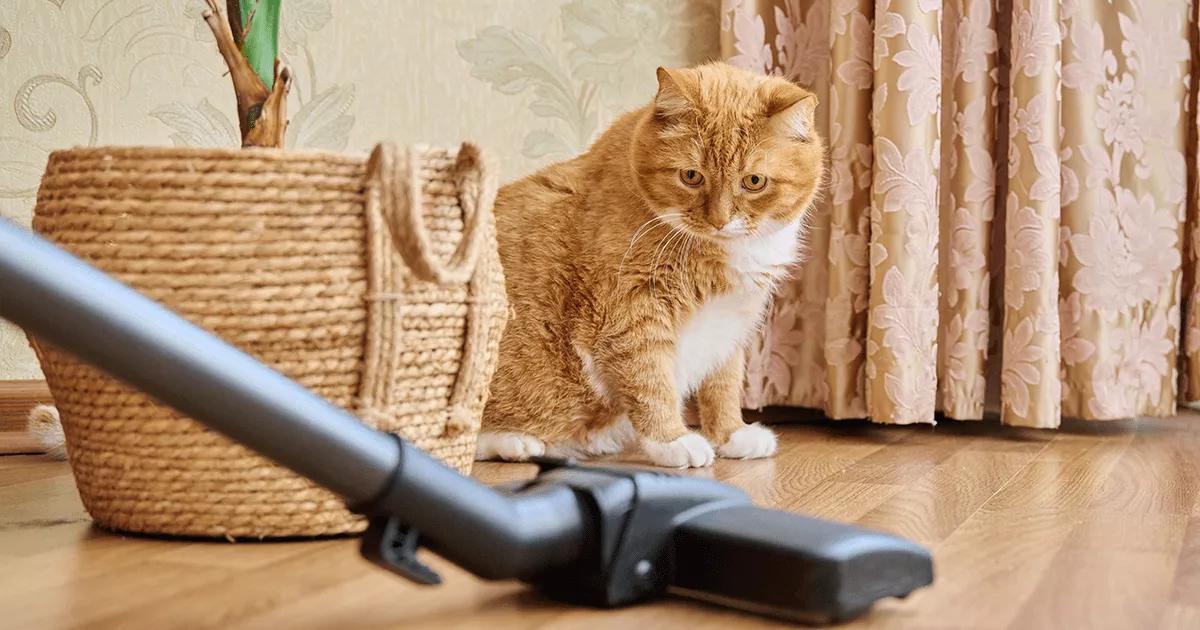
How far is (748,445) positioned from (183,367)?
105cm

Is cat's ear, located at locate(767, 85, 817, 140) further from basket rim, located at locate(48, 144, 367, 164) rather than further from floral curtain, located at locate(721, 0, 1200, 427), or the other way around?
basket rim, located at locate(48, 144, 367, 164)

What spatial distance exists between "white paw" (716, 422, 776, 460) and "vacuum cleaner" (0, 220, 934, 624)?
693mm

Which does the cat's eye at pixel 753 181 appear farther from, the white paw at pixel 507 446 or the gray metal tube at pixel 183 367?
the gray metal tube at pixel 183 367

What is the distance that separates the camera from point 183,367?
62 centimetres

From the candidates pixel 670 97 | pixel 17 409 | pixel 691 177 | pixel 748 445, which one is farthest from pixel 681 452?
pixel 17 409

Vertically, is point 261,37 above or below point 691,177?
above

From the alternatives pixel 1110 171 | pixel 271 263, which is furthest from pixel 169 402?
pixel 1110 171

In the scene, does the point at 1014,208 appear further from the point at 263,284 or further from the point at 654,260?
the point at 263,284

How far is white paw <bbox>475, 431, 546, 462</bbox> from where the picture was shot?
1.51 metres

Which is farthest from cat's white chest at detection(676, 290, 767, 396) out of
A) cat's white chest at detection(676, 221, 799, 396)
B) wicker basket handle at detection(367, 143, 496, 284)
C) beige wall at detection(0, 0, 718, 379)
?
wicker basket handle at detection(367, 143, 496, 284)

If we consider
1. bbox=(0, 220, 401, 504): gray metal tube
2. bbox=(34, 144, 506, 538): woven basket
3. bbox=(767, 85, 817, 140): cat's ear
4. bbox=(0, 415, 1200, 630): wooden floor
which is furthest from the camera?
bbox=(767, 85, 817, 140): cat's ear

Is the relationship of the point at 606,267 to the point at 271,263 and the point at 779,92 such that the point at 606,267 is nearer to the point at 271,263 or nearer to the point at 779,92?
the point at 779,92

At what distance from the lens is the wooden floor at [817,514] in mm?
773

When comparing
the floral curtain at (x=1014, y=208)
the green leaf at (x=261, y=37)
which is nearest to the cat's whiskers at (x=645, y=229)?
the floral curtain at (x=1014, y=208)
